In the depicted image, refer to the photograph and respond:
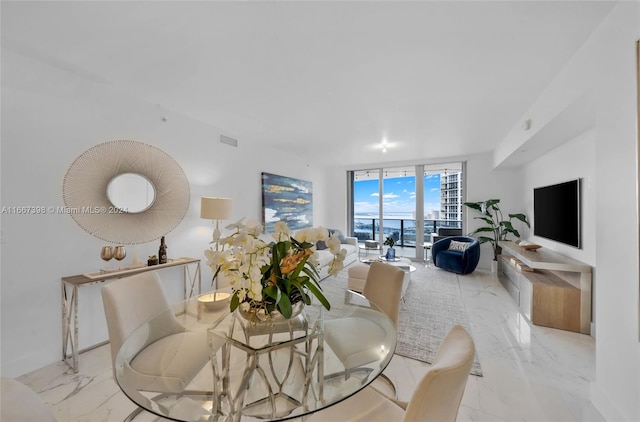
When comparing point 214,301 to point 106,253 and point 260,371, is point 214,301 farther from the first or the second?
point 106,253

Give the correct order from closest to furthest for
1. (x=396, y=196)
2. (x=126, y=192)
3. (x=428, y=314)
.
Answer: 1. (x=126, y=192)
2. (x=428, y=314)
3. (x=396, y=196)

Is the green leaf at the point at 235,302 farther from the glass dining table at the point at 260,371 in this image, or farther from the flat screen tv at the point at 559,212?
the flat screen tv at the point at 559,212

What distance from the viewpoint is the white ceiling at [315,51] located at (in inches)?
59.7

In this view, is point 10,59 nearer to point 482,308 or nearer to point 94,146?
point 94,146

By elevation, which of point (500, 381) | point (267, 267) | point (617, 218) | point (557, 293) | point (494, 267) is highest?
point (617, 218)

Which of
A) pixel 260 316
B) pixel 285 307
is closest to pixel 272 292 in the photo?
pixel 285 307

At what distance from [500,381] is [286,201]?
13.1ft

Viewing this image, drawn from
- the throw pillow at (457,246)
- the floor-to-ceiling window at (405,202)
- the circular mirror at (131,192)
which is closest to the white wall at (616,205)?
the throw pillow at (457,246)

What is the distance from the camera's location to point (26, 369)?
197 centimetres

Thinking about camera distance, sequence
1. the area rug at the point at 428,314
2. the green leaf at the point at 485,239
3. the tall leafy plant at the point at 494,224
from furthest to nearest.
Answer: the green leaf at the point at 485,239, the tall leafy plant at the point at 494,224, the area rug at the point at 428,314

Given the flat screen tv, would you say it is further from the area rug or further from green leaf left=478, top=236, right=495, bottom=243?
the area rug

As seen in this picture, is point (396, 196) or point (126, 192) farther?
point (396, 196)

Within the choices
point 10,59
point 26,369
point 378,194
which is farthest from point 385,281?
point 378,194

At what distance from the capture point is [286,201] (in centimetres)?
501
